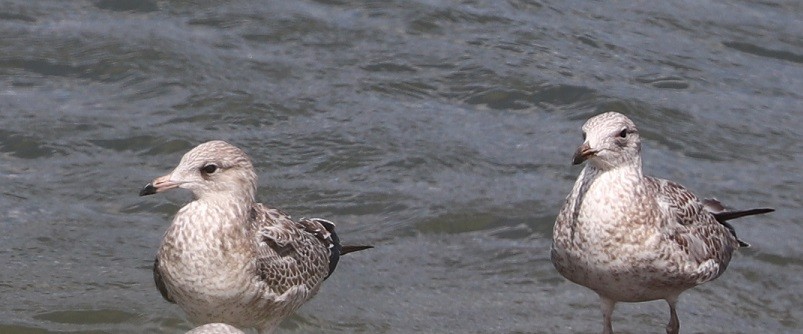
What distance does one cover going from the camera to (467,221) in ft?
40.0

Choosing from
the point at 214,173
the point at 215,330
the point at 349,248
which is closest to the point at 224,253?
the point at 214,173

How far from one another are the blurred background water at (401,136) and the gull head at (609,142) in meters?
1.37

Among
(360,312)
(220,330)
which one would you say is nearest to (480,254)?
(360,312)

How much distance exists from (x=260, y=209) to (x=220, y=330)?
2022 mm

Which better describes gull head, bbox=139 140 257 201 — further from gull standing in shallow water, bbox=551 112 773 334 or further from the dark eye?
Answer: gull standing in shallow water, bbox=551 112 773 334

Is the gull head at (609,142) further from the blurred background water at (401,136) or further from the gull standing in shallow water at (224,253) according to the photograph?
the gull standing in shallow water at (224,253)

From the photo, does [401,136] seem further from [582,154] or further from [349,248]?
[582,154]

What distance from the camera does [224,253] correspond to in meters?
9.20

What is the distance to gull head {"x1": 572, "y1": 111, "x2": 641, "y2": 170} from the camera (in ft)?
31.3

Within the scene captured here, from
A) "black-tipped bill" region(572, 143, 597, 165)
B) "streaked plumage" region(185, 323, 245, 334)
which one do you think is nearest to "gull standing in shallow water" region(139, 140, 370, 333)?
"streaked plumage" region(185, 323, 245, 334)

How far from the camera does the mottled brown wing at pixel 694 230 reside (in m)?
9.98

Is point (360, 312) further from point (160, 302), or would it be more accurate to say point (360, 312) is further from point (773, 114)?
point (773, 114)

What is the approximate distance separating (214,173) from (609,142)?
2439 millimetres

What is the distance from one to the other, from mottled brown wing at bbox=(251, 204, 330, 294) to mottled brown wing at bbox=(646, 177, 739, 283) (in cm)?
223
